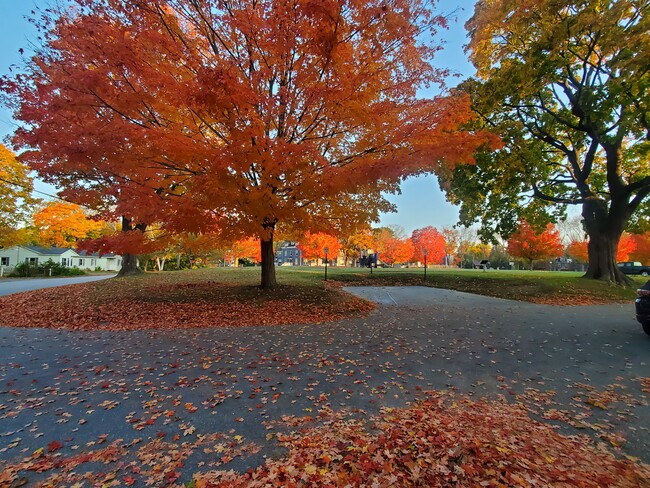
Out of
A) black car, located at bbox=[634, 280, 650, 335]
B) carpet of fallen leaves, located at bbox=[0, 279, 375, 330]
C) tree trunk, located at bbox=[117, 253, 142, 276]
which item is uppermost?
tree trunk, located at bbox=[117, 253, 142, 276]

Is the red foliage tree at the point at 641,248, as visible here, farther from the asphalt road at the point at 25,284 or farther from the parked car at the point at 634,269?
the asphalt road at the point at 25,284

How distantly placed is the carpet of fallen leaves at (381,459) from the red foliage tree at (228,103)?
5507 mm

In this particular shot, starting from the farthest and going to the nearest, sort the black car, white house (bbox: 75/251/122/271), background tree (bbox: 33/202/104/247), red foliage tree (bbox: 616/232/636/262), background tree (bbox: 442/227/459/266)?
background tree (bbox: 442/227/459/266) < white house (bbox: 75/251/122/271) < red foliage tree (bbox: 616/232/636/262) < background tree (bbox: 33/202/104/247) < the black car

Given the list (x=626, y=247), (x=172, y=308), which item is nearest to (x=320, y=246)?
(x=172, y=308)

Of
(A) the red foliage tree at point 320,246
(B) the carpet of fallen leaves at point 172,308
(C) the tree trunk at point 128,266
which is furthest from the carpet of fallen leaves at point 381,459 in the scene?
(A) the red foliage tree at point 320,246

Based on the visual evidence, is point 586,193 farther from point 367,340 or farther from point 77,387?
point 77,387

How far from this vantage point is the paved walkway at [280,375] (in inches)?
131

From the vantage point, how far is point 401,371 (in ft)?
16.3

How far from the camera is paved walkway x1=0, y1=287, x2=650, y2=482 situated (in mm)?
3340

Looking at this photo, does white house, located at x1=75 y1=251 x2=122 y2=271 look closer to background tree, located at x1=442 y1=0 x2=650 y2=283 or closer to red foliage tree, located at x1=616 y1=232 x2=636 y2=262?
background tree, located at x1=442 y1=0 x2=650 y2=283

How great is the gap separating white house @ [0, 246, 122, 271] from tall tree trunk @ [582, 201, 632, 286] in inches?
1744

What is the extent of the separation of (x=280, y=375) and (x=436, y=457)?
2.61 meters

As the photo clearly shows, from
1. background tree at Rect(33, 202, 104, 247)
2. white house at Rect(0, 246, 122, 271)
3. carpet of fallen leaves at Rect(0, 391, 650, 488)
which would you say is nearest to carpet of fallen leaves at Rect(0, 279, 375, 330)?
carpet of fallen leaves at Rect(0, 391, 650, 488)

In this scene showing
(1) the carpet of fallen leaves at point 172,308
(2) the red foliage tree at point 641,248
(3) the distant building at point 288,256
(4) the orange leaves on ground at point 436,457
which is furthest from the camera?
(3) the distant building at point 288,256
